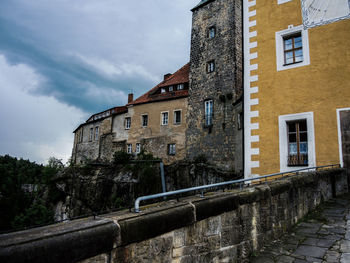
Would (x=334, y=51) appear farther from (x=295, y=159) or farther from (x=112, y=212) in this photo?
(x=112, y=212)

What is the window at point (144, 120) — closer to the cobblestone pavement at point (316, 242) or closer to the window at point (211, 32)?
the window at point (211, 32)

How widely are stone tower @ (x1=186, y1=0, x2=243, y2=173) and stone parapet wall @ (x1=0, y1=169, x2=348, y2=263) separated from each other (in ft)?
50.6

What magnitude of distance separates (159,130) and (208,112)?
19.0 ft

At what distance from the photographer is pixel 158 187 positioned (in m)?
17.5

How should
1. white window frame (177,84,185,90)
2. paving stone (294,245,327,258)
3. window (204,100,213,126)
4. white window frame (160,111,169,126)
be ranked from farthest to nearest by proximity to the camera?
white window frame (177,84,185,90) < white window frame (160,111,169,126) < window (204,100,213,126) < paving stone (294,245,327,258)

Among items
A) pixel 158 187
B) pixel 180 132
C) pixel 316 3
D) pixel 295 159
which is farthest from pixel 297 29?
pixel 180 132

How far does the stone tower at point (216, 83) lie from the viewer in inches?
822

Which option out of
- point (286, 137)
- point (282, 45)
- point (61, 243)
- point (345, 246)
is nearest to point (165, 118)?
point (282, 45)

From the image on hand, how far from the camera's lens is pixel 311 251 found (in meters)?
3.79

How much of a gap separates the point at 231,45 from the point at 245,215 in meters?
20.5

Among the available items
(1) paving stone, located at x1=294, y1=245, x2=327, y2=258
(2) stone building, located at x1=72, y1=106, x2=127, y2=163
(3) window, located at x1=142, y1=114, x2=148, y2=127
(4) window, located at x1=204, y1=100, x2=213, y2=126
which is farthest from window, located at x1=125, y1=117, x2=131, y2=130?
(1) paving stone, located at x1=294, y1=245, x2=327, y2=258

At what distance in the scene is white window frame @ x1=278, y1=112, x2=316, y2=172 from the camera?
8516mm

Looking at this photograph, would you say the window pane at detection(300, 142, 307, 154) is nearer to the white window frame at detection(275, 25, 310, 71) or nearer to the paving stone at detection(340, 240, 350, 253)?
the white window frame at detection(275, 25, 310, 71)

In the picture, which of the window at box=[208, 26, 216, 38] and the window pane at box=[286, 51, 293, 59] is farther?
the window at box=[208, 26, 216, 38]
